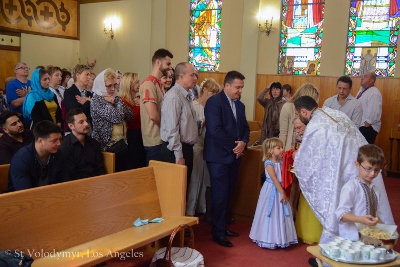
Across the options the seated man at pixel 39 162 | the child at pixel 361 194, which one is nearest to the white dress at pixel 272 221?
the child at pixel 361 194

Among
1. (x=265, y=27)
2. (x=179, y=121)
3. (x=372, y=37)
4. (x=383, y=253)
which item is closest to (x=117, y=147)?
(x=179, y=121)

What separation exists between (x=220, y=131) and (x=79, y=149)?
1316 millimetres

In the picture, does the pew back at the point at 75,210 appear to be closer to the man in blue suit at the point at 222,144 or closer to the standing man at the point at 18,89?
the man in blue suit at the point at 222,144

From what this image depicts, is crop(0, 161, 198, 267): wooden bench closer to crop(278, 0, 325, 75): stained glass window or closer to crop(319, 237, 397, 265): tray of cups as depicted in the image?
crop(319, 237, 397, 265): tray of cups

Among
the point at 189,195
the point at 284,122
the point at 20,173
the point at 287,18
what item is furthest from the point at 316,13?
the point at 20,173

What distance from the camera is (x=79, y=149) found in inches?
144

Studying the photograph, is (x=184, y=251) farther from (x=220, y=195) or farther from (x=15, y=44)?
(x=15, y=44)

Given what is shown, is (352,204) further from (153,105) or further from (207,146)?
(153,105)

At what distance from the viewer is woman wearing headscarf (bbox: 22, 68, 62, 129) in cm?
482

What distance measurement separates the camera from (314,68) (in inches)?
350

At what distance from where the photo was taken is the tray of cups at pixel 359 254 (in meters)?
2.47

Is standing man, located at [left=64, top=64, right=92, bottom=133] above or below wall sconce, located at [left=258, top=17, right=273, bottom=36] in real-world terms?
below

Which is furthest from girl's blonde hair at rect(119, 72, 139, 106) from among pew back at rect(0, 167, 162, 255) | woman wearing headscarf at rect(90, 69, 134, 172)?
pew back at rect(0, 167, 162, 255)

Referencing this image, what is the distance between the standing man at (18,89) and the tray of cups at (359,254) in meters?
4.66
